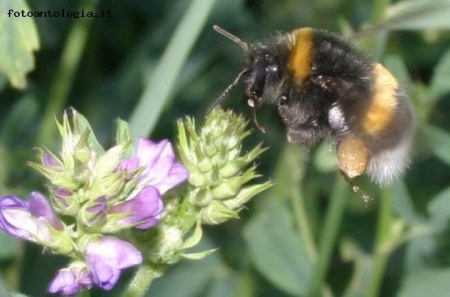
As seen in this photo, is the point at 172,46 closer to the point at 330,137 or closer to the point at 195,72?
the point at 330,137

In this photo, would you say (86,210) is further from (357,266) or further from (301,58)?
(357,266)

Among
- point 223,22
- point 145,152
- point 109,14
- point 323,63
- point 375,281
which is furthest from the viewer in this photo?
point 109,14

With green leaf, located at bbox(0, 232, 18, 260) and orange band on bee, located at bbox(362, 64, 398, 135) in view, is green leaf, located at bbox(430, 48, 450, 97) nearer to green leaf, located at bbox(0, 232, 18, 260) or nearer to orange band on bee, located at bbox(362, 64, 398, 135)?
orange band on bee, located at bbox(362, 64, 398, 135)

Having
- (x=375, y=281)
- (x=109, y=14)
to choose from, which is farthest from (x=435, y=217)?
(x=109, y=14)

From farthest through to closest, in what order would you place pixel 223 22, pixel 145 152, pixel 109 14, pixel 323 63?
1. pixel 109 14
2. pixel 223 22
3. pixel 323 63
4. pixel 145 152

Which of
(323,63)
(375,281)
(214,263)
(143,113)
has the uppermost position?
(323,63)

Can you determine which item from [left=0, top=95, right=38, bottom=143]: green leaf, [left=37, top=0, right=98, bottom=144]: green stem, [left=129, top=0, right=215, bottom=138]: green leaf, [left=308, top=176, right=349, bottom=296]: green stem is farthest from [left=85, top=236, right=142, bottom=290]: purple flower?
[left=0, top=95, right=38, bottom=143]: green leaf

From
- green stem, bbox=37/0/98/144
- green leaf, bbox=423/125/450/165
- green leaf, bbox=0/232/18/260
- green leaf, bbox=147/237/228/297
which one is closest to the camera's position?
green leaf, bbox=423/125/450/165
